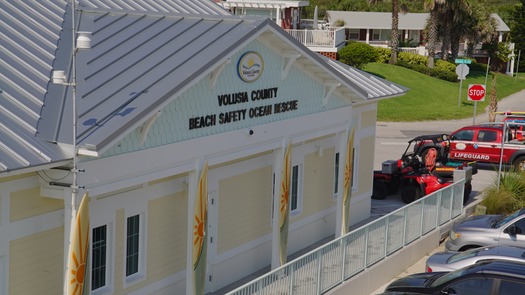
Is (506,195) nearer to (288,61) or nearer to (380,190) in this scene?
(380,190)

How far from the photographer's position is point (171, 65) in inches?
586

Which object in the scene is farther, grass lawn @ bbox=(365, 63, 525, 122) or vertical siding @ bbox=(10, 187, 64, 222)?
grass lawn @ bbox=(365, 63, 525, 122)

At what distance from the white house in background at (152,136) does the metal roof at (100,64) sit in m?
0.03

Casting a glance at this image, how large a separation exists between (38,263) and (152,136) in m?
2.68

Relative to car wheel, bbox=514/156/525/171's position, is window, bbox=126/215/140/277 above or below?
above

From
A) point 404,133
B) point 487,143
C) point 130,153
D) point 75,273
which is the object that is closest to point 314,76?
point 130,153

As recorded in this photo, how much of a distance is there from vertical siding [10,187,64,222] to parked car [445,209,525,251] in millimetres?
10202

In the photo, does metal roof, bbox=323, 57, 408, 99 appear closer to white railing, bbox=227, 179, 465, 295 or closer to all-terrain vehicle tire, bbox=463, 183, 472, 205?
white railing, bbox=227, 179, 465, 295

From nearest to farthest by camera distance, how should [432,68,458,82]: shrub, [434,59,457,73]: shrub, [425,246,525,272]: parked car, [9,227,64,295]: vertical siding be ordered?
[9,227,64,295]: vertical siding
[425,246,525,272]: parked car
[432,68,458,82]: shrub
[434,59,457,73]: shrub

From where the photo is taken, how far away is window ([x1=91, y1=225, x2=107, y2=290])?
14203mm

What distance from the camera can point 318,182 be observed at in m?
21.7

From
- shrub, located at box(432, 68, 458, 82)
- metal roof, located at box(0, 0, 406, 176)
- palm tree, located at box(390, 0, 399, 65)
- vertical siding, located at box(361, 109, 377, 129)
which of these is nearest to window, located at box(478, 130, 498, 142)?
vertical siding, located at box(361, 109, 377, 129)

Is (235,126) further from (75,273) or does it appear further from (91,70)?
(75,273)

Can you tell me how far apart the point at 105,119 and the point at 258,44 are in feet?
15.9
